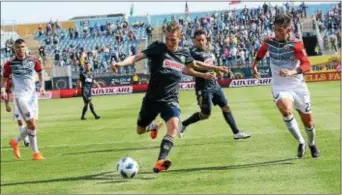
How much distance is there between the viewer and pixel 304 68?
11.3 m

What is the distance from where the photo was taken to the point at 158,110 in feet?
37.1

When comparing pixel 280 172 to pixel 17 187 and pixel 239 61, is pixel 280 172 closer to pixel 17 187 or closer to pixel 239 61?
pixel 17 187

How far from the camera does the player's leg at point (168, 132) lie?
1009 centimetres

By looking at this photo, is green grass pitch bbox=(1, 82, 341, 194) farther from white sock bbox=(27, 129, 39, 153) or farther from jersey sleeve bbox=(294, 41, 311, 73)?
jersey sleeve bbox=(294, 41, 311, 73)

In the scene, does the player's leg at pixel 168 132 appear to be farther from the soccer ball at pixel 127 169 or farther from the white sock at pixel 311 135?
the white sock at pixel 311 135

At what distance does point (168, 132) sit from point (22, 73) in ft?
15.4

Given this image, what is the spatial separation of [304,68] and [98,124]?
12.9m

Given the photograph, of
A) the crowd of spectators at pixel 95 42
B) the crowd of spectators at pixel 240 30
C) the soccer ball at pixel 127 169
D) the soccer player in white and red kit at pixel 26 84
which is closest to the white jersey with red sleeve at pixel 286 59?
the soccer ball at pixel 127 169

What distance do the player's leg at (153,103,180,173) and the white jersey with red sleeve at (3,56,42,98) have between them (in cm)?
415

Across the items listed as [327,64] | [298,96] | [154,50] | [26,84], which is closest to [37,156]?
[26,84]

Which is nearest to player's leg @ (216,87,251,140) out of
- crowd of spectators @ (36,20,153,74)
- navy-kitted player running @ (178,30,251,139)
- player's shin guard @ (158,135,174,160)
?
navy-kitted player running @ (178,30,251,139)

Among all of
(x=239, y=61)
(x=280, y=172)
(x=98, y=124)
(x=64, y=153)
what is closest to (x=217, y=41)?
(x=239, y=61)

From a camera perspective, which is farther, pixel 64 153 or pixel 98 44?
pixel 98 44

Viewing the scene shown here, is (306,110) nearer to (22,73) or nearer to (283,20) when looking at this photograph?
(283,20)
